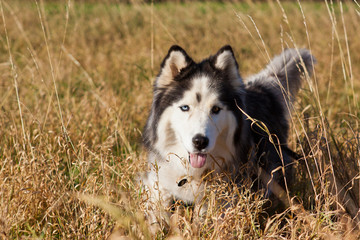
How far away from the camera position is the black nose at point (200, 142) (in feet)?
7.51

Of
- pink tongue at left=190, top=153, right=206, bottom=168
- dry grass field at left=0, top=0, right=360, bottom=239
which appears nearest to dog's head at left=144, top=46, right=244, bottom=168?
pink tongue at left=190, top=153, right=206, bottom=168

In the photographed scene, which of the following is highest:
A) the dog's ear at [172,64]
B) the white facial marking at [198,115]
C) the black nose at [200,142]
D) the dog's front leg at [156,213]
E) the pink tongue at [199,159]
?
the dog's ear at [172,64]

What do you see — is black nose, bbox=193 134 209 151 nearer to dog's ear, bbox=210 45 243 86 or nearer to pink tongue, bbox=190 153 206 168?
pink tongue, bbox=190 153 206 168

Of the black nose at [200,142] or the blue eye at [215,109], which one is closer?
the black nose at [200,142]

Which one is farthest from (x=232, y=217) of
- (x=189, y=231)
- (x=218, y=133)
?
(x=218, y=133)

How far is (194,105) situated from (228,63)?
40 cm

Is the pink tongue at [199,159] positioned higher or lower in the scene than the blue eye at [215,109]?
lower

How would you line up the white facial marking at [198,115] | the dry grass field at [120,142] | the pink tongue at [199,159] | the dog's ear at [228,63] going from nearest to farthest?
the dry grass field at [120,142] → the white facial marking at [198,115] → the pink tongue at [199,159] → the dog's ear at [228,63]

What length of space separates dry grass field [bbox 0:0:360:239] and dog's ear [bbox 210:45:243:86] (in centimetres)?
20

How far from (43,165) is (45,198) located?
8.2 inches

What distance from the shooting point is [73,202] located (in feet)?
7.89

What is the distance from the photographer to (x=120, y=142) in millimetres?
3418

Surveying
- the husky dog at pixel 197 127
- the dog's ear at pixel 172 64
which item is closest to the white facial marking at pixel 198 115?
the husky dog at pixel 197 127

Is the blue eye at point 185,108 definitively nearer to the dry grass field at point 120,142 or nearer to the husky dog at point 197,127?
the husky dog at point 197,127
